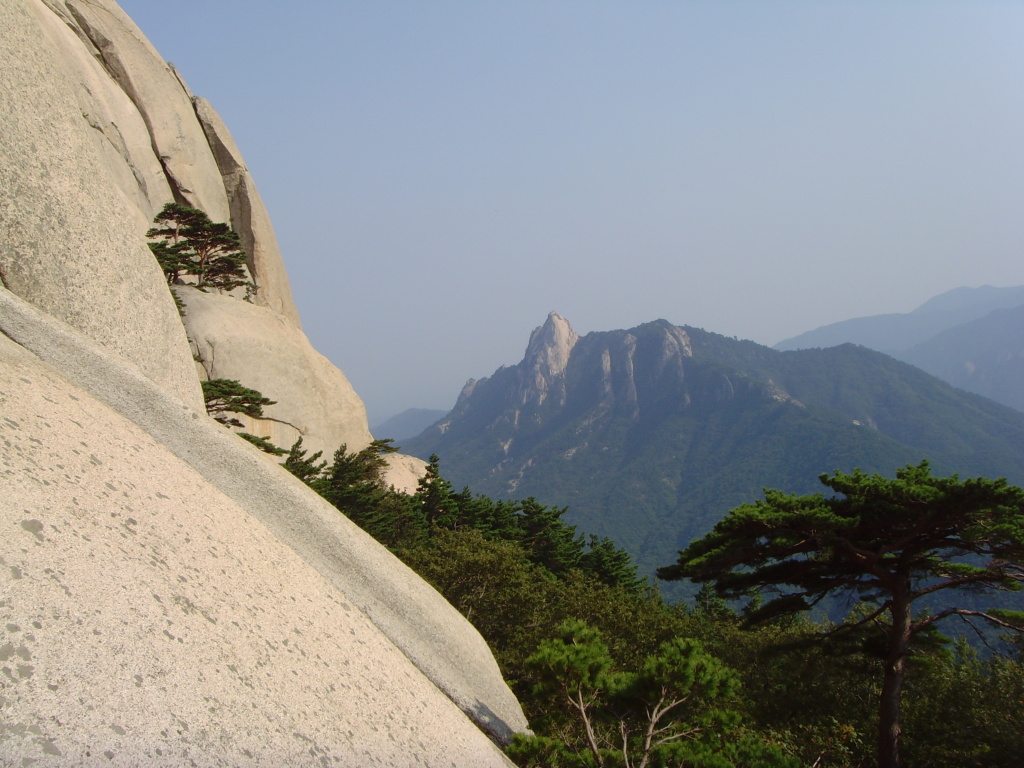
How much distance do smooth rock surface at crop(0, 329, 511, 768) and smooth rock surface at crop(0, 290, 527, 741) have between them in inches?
17.1

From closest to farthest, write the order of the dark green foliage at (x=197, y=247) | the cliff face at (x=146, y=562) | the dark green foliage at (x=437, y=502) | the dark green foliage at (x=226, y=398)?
the cliff face at (x=146, y=562) < the dark green foliage at (x=226, y=398) < the dark green foliage at (x=197, y=247) < the dark green foliage at (x=437, y=502)

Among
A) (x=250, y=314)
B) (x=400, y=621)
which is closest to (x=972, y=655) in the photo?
(x=400, y=621)

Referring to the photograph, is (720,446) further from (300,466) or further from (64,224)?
(64,224)

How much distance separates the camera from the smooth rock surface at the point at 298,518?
591 cm

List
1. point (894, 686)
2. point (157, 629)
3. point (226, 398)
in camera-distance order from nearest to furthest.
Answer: point (157, 629)
point (894, 686)
point (226, 398)

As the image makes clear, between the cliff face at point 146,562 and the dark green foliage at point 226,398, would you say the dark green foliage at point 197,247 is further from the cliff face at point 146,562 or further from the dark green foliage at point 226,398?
the cliff face at point 146,562

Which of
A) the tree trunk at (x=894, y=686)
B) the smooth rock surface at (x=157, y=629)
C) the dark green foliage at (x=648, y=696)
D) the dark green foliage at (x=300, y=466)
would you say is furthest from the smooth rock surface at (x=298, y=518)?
the dark green foliage at (x=300, y=466)

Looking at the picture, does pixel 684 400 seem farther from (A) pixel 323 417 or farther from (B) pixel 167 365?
(B) pixel 167 365

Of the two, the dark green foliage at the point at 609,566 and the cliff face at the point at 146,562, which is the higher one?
the dark green foliage at the point at 609,566

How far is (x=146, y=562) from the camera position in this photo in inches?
162

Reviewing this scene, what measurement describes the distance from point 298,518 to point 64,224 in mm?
4015

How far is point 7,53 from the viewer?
22.4 ft

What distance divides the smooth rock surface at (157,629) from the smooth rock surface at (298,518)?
434 mm

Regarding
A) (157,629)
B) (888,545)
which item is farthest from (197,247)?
(888,545)
